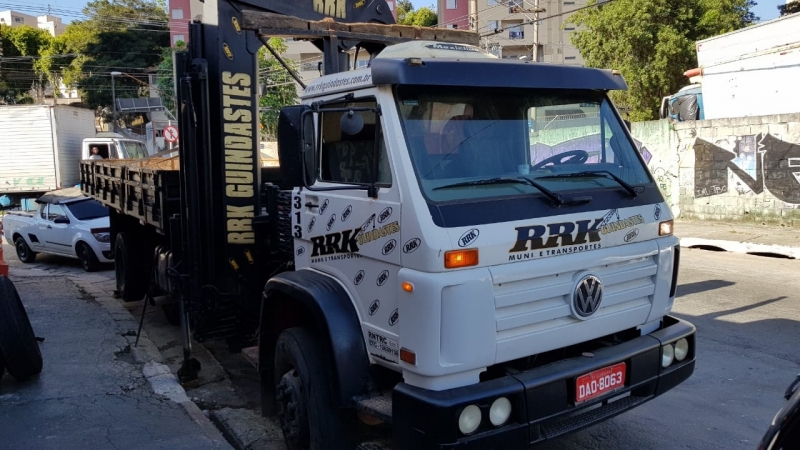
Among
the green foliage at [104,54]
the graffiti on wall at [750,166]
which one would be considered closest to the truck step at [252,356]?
the graffiti on wall at [750,166]

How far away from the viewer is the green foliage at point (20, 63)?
54.4 meters

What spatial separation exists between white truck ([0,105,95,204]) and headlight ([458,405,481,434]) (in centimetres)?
2583

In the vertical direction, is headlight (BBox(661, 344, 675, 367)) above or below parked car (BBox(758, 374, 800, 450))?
below

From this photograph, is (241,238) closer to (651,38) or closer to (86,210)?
(86,210)

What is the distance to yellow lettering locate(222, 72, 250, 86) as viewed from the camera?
17.8 ft

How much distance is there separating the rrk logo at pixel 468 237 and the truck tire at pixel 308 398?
1.10 metres

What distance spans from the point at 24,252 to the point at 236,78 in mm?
11269

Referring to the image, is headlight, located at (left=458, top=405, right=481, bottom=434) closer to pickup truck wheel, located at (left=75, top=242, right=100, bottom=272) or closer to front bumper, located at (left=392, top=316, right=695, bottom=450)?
front bumper, located at (left=392, top=316, right=695, bottom=450)

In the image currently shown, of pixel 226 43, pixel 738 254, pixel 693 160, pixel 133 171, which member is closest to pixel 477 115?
pixel 226 43

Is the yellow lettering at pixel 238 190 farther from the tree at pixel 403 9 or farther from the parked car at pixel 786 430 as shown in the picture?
the tree at pixel 403 9

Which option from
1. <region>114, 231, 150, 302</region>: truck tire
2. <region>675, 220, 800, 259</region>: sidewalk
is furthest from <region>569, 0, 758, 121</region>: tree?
<region>114, 231, 150, 302</region>: truck tire

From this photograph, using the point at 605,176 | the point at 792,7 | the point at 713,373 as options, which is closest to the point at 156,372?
the point at 605,176

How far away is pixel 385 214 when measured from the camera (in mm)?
3410

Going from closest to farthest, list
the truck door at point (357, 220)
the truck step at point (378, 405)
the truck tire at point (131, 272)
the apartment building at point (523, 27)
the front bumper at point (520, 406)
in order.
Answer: the front bumper at point (520, 406) → the truck step at point (378, 405) → the truck door at point (357, 220) → the truck tire at point (131, 272) → the apartment building at point (523, 27)
